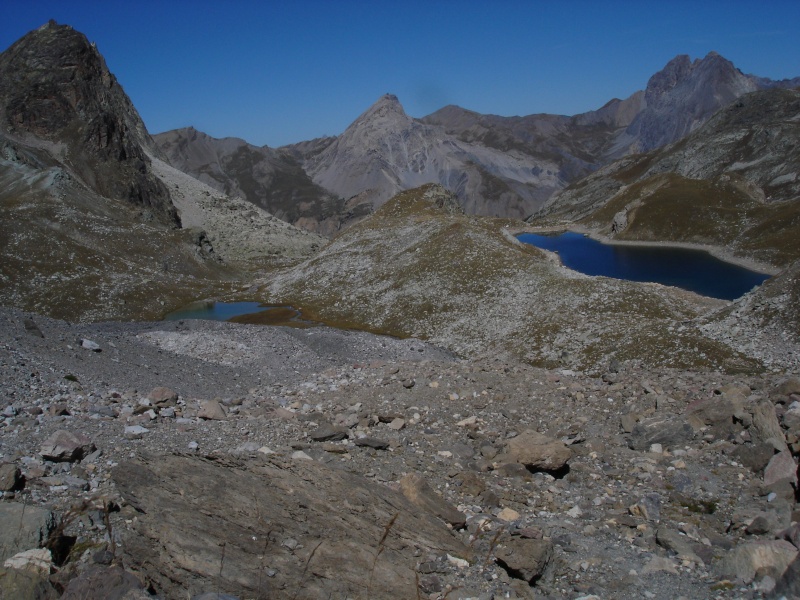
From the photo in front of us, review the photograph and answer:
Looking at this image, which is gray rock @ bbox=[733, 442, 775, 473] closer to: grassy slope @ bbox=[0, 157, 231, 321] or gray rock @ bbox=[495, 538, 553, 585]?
gray rock @ bbox=[495, 538, 553, 585]

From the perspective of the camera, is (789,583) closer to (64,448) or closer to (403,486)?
(403,486)

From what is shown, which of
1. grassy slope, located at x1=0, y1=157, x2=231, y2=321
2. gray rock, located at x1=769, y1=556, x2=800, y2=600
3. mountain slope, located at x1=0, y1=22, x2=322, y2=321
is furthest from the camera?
mountain slope, located at x1=0, y1=22, x2=322, y2=321

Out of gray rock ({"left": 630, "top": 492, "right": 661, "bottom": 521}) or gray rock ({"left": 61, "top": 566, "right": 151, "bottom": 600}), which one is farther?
gray rock ({"left": 630, "top": 492, "right": 661, "bottom": 521})

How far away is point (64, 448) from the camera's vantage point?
14.6 metres

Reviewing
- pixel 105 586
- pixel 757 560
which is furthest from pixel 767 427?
pixel 105 586

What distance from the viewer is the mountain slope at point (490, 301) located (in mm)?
45844

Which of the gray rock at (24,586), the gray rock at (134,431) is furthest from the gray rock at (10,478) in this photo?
the gray rock at (134,431)

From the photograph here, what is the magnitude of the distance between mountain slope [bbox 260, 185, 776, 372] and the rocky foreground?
19.2m

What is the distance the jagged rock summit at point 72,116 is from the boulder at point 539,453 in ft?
478

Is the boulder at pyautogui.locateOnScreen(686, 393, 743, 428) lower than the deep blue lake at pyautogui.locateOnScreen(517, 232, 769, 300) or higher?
lower

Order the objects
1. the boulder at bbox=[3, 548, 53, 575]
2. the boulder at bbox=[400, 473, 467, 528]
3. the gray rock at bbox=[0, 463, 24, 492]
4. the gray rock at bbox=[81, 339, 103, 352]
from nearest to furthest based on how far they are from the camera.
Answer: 1. the boulder at bbox=[3, 548, 53, 575]
2. the gray rock at bbox=[0, 463, 24, 492]
3. the boulder at bbox=[400, 473, 467, 528]
4. the gray rock at bbox=[81, 339, 103, 352]

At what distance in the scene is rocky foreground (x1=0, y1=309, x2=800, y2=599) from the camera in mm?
10734

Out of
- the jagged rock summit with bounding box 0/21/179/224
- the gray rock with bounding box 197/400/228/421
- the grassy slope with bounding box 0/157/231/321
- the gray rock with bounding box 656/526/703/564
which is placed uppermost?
the jagged rock summit with bounding box 0/21/179/224

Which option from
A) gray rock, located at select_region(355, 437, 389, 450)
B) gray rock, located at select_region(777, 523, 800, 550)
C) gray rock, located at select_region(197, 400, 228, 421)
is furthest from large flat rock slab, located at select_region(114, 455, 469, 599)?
gray rock, located at select_region(197, 400, 228, 421)
